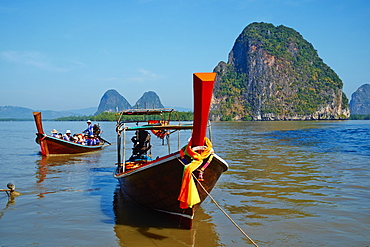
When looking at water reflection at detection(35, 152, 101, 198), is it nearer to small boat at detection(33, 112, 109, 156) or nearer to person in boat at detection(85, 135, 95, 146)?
small boat at detection(33, 112, 109, 156)

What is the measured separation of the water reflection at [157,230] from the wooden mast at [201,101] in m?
1.73

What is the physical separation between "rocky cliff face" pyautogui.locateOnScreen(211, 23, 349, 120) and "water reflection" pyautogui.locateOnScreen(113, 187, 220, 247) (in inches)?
5402

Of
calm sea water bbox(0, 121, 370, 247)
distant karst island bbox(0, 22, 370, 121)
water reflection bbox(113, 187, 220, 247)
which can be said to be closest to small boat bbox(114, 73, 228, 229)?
water reflection bbox(113, 187, 220, 247)

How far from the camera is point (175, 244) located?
18.5 feet

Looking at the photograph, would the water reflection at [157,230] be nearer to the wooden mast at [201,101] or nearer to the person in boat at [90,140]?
the wooden mast at [201,101]

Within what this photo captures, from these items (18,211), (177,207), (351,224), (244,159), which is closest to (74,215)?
(18,211)

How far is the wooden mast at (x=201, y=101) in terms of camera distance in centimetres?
453

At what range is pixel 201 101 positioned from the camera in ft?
15.5

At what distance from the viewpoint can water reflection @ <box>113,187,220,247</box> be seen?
5.73 m

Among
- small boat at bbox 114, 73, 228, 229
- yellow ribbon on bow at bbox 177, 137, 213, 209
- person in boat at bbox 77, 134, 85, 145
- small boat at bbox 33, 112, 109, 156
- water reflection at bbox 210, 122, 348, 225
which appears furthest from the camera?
person in boat at bbox 77, 134, 85, 145

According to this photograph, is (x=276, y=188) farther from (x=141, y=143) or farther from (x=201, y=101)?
(x=201, y=101)

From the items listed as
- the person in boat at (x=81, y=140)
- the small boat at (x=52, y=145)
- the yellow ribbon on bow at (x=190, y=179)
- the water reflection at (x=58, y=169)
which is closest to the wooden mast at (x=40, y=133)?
the small boat at (x=52, y=145)

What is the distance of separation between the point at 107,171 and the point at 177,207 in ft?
24.8

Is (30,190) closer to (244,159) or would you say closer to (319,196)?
(319,196)
